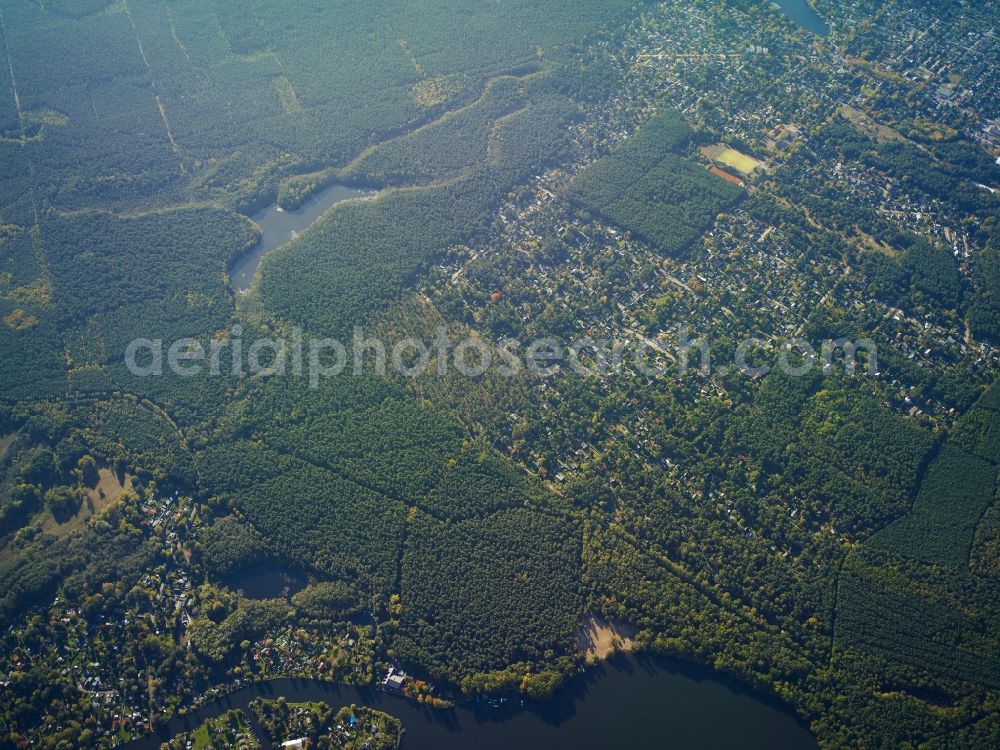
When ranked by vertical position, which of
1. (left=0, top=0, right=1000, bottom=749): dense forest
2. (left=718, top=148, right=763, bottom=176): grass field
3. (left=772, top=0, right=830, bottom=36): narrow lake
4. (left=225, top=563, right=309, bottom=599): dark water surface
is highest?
(left=772, top=0, right=830, bottom=36): narrow lake

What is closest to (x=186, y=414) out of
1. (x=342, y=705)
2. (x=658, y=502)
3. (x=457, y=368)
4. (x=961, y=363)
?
(x=457, y=368)

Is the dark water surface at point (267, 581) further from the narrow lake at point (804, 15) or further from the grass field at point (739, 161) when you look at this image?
the narrow lake at point (804, 15)

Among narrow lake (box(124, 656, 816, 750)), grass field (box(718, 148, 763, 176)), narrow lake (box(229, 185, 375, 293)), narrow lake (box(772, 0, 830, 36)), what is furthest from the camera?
narrow lake (box(772, 0, 830, 36))

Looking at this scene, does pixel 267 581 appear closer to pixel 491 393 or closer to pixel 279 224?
pixel 491 393

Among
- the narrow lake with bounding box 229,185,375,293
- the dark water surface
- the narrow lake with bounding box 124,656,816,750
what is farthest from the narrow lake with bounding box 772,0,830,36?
the dark water surface

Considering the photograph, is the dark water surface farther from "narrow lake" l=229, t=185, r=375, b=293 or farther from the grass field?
the grass field

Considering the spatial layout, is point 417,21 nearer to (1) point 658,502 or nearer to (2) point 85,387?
(2) point 85,387

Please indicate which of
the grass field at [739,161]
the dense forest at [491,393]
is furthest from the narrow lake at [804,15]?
the grass field at [739,161]
